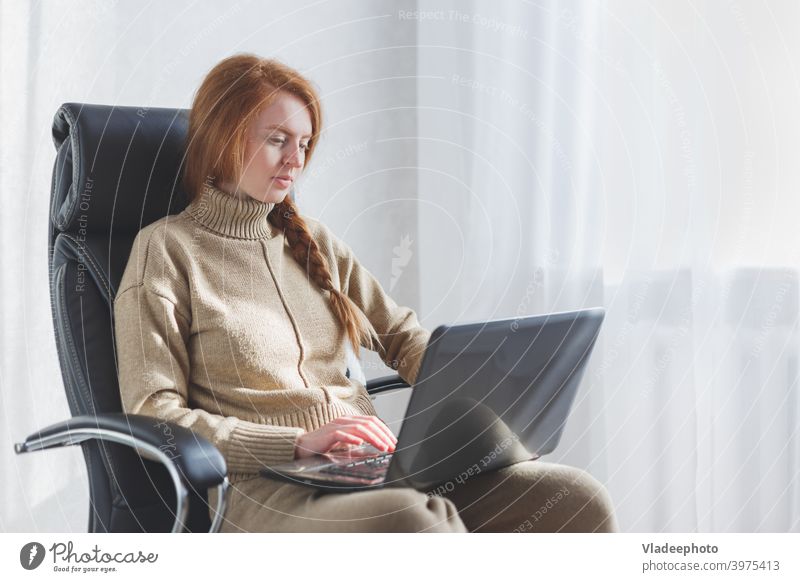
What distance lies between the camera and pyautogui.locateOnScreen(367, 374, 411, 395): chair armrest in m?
1.30

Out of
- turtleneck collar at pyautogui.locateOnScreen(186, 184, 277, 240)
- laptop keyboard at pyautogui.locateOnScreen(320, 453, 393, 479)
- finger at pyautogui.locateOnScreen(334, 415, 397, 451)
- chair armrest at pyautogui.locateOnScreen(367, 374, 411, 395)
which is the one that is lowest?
chair armrest at pyautogui.locateOnScreen(367, 374, 411, 395)

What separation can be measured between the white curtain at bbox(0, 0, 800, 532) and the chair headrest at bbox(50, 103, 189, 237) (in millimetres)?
402

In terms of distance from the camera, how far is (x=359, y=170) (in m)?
2.05

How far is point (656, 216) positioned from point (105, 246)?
0.95m

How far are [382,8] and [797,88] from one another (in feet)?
2.88

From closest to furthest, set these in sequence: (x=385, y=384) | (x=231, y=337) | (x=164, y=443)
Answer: (x=164, y=443) → (x=231, y=337) → (x=385, y=384)

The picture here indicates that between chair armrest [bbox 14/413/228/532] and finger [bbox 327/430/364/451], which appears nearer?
chair armrest [bbox 14/413/228/532]

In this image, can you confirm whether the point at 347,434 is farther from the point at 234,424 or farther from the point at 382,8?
the point at 382,8

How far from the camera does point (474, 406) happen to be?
949mm

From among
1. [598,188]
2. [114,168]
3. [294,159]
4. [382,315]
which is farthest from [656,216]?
[114,168]

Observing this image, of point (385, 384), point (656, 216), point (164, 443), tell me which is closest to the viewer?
point (164, 443)

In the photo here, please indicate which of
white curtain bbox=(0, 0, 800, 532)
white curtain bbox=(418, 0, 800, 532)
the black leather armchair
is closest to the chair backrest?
the black leather armchair

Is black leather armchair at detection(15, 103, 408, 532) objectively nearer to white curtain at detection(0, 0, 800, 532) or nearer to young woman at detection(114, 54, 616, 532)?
young woman at detection(114, 54, 616, 532)

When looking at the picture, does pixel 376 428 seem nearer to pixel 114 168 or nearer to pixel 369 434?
pixel 369 434
